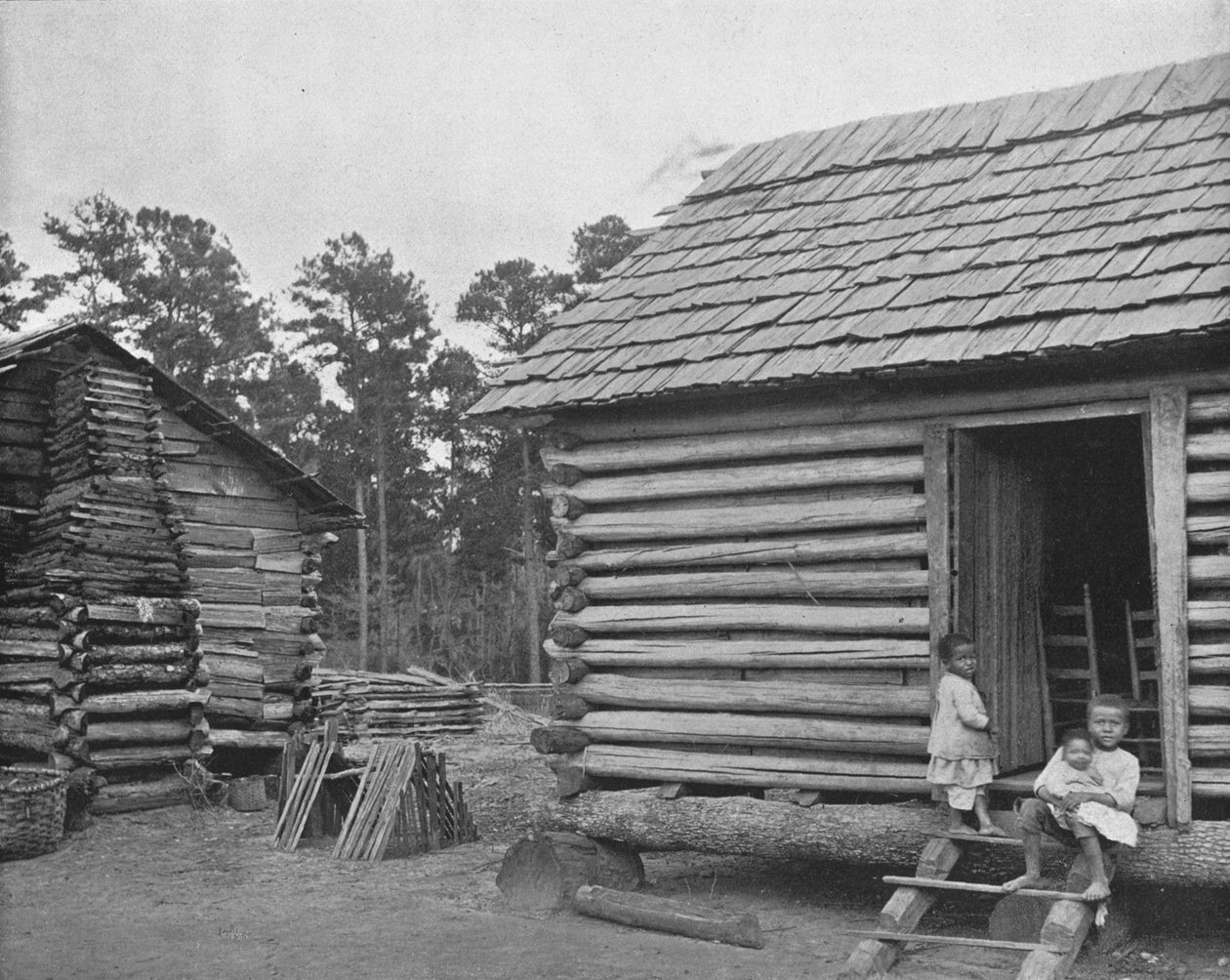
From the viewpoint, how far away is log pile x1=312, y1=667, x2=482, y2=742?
21.7 m

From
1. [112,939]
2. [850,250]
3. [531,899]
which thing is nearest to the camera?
[112,939]

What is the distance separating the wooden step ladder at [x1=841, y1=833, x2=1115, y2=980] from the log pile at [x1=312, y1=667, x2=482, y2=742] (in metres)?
15.6

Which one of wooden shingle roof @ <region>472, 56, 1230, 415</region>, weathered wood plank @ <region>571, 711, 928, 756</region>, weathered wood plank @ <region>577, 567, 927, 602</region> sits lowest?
weathered wood plank @ <region>571, 711, 928, 756</region>

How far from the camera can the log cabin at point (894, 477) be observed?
675 centimetres

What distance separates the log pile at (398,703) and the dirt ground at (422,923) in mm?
10163

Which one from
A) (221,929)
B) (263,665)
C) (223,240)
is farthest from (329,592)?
(221,929)

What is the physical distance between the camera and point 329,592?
132 ft

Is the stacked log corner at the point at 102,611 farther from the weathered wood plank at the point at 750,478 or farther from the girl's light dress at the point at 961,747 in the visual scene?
the girl's light dress at the point at 961,747

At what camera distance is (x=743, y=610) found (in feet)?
26.8

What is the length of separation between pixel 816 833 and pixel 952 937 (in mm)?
1219

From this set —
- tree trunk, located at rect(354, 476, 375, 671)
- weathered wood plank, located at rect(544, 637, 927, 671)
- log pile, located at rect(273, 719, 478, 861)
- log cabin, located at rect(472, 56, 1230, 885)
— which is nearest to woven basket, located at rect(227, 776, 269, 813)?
log pile, located at rect(273, 719, 478, 861)

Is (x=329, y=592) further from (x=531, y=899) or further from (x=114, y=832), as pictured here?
(x=531, y=899)

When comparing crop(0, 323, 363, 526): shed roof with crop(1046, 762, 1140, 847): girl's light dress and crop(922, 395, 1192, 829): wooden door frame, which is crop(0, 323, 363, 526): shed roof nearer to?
crop(922, 395, 1192, 829): wooden door frame

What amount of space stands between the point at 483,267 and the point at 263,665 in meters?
23.2
